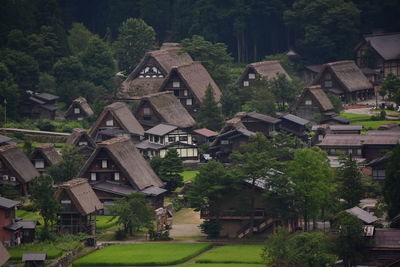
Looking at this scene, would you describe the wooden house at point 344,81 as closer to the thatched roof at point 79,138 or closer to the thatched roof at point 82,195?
the thatched roof at point 79,138

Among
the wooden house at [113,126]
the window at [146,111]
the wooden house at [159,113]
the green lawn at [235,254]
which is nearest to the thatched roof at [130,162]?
the wooden house at [113,126]

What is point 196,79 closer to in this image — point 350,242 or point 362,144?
point 362,144

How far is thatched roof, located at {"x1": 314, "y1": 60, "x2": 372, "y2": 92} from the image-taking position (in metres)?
94.0

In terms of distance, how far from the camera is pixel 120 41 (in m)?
99.1

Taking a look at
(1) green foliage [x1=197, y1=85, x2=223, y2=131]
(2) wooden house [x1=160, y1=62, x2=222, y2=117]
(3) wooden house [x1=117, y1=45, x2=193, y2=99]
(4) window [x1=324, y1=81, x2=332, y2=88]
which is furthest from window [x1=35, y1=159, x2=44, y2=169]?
(4) window [x1=324, y1=81, x2=332, y2=88]

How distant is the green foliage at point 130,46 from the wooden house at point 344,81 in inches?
524

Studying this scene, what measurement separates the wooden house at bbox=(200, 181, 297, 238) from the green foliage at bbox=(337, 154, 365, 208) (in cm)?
308

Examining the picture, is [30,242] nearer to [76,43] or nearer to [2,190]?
[2,190]

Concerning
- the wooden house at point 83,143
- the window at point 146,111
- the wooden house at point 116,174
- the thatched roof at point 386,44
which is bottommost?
the wooden house at point 116,174

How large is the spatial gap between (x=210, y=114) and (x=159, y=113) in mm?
3490

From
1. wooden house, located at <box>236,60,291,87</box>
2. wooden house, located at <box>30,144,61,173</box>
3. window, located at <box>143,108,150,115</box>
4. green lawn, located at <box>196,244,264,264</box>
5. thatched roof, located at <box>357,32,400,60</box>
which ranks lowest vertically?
green lawn, located at <box>196,244,264,264</box>

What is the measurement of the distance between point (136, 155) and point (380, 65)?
3544 centimetres

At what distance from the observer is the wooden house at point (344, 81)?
93938mm

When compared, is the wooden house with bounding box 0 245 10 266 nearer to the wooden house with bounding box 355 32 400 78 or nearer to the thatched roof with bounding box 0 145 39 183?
the thatched roof with bounding box 0 145 39 183
